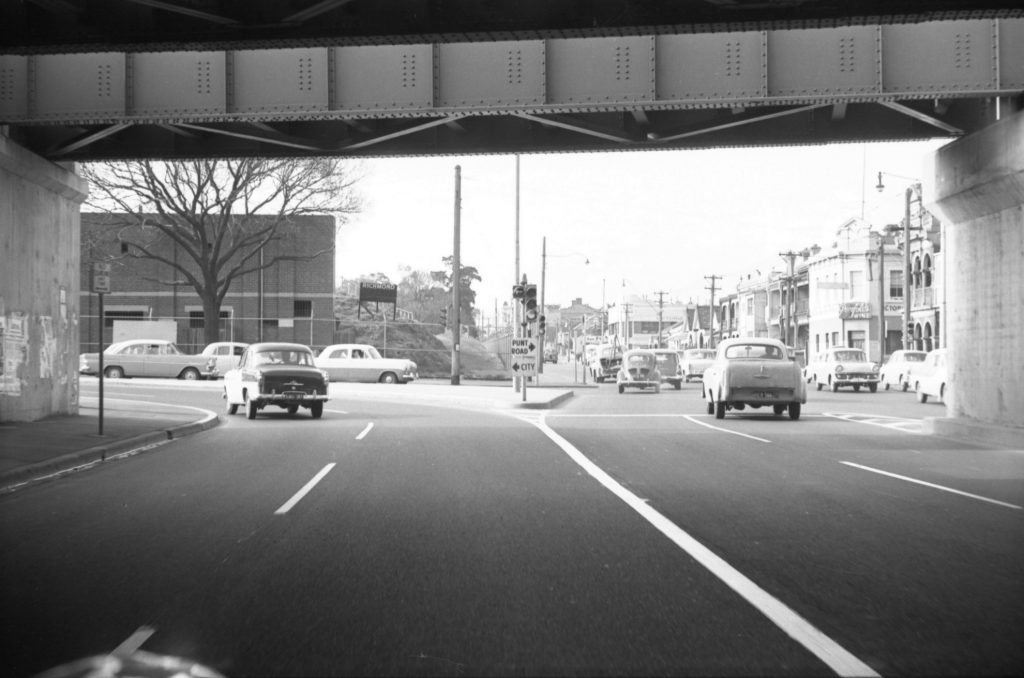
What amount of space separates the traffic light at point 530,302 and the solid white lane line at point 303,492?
636 inches

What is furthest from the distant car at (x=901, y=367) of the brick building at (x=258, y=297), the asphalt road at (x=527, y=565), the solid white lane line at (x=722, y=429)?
the brick building at (x=258, y=297)

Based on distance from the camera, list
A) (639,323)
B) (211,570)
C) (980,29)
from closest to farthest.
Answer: (211,570), (980,29), (639,323)

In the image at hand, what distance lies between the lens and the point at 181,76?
16016 millimetres

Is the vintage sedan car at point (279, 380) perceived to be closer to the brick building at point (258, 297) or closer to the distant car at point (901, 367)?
the distant car at point (901, 367)

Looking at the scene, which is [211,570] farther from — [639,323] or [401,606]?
[639,323]

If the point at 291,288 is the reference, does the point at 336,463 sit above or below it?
below

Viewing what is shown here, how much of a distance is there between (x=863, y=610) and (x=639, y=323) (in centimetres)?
15782

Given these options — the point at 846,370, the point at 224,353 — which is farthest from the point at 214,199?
the point at 846,370

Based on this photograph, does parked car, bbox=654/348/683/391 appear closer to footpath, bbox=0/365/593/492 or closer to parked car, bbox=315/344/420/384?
parked car, bbox=315/344/420/384

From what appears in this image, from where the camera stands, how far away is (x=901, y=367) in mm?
39938

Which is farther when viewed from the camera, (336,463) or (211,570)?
(336,463)

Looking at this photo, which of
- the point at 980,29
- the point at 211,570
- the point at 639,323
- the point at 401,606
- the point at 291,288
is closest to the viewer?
the point at 401,606

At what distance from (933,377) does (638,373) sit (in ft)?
36.4

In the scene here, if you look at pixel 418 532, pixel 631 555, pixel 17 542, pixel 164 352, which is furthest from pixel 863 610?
pixel 164 352
